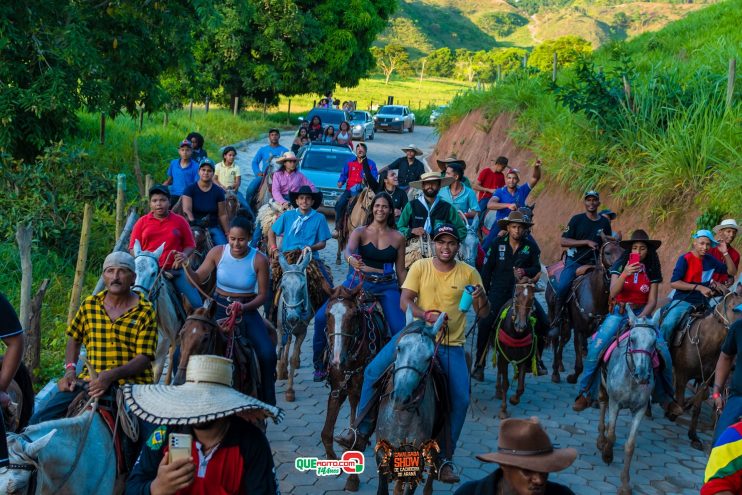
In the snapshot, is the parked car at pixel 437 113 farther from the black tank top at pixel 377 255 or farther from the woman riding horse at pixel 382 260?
the black tank top at pixel 377 255

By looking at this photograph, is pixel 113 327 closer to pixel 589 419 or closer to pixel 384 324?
pixel 384 324

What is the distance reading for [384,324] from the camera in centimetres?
936

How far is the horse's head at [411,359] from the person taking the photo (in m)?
6.91

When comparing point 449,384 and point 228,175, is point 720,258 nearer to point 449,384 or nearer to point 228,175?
point 449,384

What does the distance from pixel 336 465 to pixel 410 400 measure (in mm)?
1900

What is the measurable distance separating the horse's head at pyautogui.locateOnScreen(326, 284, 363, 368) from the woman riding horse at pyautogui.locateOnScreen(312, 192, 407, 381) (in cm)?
107

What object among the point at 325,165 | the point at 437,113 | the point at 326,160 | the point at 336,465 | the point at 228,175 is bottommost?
the point at 336,465

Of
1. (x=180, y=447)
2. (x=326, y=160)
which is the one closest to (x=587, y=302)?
(x=180, y=447)

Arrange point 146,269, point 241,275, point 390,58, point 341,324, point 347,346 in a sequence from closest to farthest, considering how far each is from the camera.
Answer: point 341,324, point 347,346, point 241,275, point 146,269, point 390,58

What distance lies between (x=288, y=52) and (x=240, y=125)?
19.9ft

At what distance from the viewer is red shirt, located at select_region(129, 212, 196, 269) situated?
10.3 metres

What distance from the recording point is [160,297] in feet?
32.8

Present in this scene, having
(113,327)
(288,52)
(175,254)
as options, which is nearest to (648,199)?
(175,254)

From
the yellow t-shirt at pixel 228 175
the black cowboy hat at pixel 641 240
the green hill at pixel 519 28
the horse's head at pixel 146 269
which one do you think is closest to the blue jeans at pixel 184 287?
the horse's head at pixel 146 269
